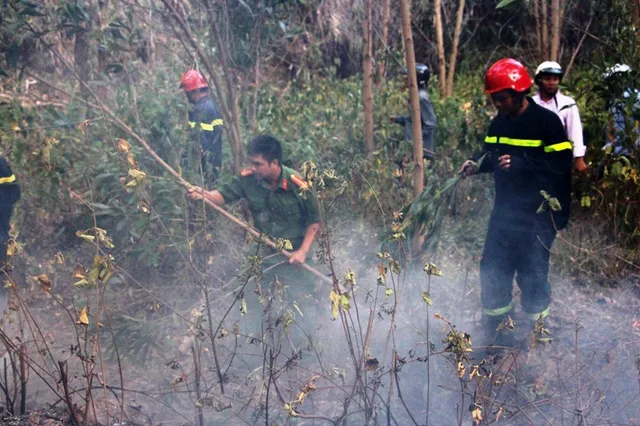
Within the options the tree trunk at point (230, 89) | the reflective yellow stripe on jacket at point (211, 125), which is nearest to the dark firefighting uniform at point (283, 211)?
the tree trunk at point (230, 89)

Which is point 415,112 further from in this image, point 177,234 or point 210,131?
point 210,131

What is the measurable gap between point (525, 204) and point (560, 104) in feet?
4.00

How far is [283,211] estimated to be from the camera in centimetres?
447

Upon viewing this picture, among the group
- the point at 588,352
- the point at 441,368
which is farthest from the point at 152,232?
the point at 588,352

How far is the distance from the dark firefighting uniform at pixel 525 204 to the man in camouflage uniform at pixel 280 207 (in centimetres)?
104

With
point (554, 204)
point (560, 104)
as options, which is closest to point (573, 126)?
point (560, 104)

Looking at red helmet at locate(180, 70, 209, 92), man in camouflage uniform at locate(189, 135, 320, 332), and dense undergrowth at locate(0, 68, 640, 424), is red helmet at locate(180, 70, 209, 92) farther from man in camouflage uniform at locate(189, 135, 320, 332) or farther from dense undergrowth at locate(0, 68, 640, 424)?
man in camouflage uniform at locate(189, 135, 320, 332)

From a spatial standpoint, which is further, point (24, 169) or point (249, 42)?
point (24, 169)

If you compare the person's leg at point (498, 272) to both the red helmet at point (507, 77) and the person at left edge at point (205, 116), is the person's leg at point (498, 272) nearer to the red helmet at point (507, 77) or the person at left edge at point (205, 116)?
the red helmet at point (507, 77)

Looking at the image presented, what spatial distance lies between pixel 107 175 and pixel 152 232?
2.08ft

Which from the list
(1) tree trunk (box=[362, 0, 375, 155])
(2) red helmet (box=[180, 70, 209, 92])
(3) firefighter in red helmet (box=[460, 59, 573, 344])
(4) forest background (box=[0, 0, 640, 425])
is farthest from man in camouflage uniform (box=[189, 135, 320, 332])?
(1) tree trunk (box=[362, 0, 375, 155])

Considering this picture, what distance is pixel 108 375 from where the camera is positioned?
4547 mm

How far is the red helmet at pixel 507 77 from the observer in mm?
3906

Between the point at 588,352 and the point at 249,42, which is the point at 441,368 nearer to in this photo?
the point at 588,352
